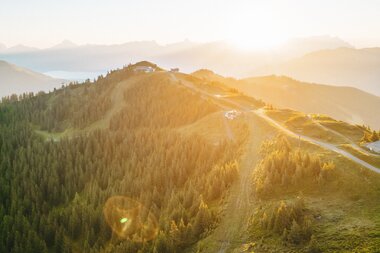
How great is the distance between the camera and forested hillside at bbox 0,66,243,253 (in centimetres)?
8703

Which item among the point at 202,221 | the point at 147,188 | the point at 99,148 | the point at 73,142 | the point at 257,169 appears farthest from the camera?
the point at 73,142

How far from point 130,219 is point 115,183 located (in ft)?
92.7

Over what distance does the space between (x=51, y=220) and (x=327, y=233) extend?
307ft

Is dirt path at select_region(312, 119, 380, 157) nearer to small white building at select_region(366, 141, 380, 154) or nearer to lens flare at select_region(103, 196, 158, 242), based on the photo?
small white building at select_region(366, 141, 380, 154)

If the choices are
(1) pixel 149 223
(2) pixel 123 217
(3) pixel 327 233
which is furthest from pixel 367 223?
(2) pixel 123 217

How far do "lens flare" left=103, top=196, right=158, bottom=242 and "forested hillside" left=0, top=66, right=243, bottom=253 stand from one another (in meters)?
0.80

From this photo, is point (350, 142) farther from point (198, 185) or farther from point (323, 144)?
point (198, 185)

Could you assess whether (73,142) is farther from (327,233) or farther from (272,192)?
(327,233)

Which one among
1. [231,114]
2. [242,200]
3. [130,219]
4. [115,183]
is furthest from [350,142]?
[115,183]

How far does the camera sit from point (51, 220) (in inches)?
4606

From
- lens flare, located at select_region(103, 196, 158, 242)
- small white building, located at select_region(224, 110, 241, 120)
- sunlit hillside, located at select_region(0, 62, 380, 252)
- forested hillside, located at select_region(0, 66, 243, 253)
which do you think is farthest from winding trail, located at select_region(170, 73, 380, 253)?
small white building, located at select_region(224, 110, 241, 120)

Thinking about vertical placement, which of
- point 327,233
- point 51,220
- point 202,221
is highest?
point 327,233

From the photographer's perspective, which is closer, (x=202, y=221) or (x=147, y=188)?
(x=202, y=221)

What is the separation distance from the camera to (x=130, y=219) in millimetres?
104438
